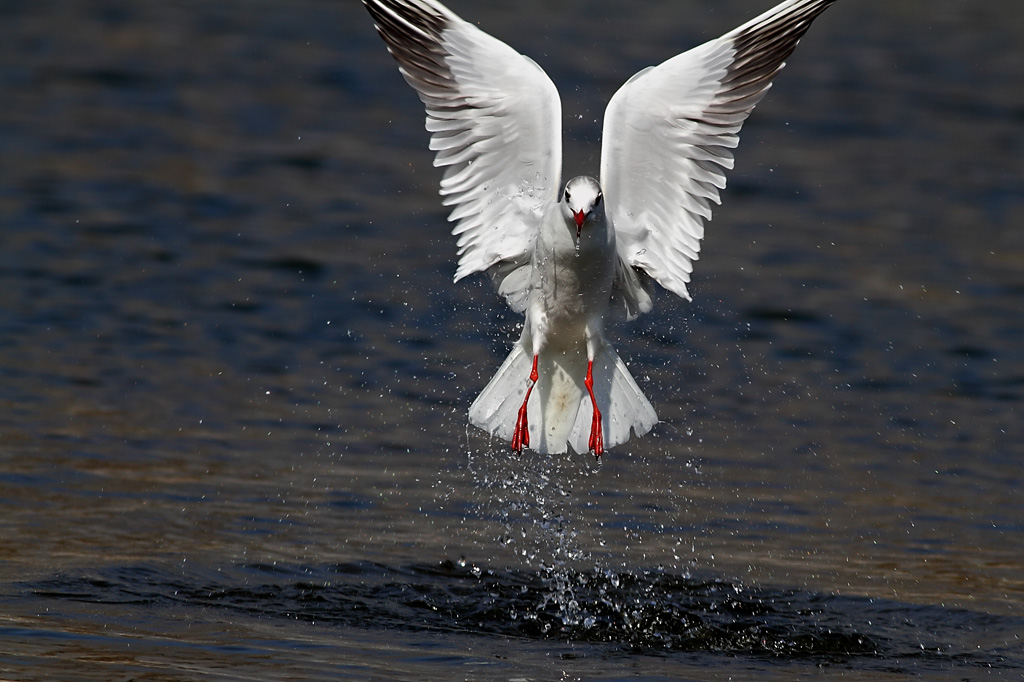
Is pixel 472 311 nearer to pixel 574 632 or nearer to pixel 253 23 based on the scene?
pixel 574 632

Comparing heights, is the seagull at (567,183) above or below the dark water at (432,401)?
above

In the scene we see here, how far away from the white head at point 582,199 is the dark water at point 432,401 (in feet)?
6.03

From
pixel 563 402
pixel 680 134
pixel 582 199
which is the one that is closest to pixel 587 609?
pixel 563 402

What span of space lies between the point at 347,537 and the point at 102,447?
189cm

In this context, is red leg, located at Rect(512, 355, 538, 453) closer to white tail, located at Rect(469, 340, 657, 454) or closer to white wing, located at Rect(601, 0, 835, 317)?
white tail, located at Rect(469, 340, 657, 454)

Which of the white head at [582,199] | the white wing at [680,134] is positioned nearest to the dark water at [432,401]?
the white wing at [680,134]

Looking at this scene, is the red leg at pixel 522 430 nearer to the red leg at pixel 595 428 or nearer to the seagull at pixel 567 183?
the seagull at pixel 567 183

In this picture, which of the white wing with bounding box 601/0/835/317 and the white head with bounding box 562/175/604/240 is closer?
the white head with bounding box 562/175/604/240

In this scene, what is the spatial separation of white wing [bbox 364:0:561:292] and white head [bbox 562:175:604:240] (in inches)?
15.3

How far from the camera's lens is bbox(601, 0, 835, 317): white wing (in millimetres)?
7145

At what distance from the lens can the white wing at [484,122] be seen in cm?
712

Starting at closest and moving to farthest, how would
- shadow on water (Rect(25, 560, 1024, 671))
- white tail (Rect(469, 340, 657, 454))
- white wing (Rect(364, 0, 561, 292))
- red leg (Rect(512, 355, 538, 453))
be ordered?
shadow on water (Rect(25, 560, 1024, 671)) < white wing (Rect(364, 0, 561, 292)) < red leg (Rect(512, 355, 538, 453)) < white tail (Rect(469, 340, 657, 454))

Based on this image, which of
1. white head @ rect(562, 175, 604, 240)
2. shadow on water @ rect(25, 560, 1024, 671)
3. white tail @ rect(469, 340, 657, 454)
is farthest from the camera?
white tail @ rect(469, 340, 657, 454)

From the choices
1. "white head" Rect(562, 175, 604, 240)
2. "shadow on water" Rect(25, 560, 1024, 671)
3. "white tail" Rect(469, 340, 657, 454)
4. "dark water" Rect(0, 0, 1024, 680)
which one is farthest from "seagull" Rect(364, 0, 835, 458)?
"dark water" Rect(0, 0, 1024, 680)
